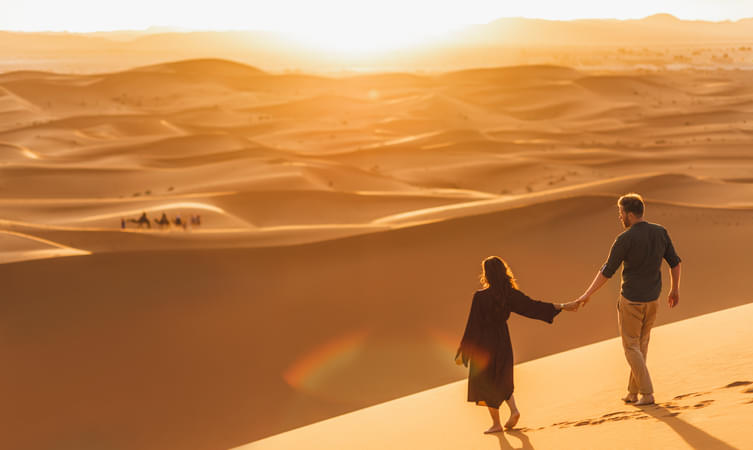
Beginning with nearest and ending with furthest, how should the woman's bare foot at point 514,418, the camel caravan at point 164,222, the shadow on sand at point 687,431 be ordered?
the shadow on sand at point 687,431, the woman's bare foot at point 514,418, the camel caravan at point 164,222

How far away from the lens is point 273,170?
27766mm

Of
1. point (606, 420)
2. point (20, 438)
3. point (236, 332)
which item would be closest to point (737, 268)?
point (236, 332)

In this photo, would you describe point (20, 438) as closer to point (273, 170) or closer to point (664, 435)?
point (664, 435)

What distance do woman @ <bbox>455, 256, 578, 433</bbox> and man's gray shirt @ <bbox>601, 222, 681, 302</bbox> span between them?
467mm

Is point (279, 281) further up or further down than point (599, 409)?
further up

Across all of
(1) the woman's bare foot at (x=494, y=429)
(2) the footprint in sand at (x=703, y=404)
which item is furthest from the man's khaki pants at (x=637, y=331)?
(1) the woman's bare foot at (x=494, y=429)

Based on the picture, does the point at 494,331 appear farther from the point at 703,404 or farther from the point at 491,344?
the point at 703,404

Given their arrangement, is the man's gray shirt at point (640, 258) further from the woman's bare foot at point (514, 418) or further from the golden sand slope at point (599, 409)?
the woman's bare foot at point (514, 418)

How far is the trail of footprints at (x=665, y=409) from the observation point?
5039 millimetres

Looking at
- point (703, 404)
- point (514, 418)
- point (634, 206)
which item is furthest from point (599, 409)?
point (634, 206)

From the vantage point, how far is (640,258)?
5.21m

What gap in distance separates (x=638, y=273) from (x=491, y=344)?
1.01 meters

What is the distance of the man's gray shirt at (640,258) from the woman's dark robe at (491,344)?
0.48m

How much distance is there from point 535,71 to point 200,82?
26.1m
